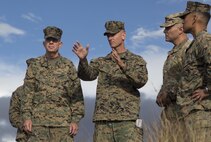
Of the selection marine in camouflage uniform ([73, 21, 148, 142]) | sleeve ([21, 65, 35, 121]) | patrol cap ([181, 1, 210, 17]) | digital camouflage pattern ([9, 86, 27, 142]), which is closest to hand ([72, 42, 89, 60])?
marine in camouflage uniform ([73, 21, 148, 142])

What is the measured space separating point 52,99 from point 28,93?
0.34 m

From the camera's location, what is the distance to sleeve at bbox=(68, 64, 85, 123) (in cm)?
700

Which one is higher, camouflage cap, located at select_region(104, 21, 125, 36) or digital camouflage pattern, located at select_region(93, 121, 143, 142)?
camouflage cap, located at select_region(104, 21, 125, 36)

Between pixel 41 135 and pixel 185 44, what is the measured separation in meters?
2.22

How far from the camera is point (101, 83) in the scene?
677 centimetres

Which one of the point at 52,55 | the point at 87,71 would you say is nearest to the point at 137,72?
the point at 87,71

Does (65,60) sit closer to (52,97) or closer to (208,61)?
(52,97)

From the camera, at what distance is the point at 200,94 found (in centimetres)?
521

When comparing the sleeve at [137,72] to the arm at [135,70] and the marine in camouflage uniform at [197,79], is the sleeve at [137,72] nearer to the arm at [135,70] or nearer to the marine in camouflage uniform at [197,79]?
the arm at [135,70]

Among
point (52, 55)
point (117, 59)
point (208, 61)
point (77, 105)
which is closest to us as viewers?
point (208, 61)

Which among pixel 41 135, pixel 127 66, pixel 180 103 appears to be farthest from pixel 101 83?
pixel 180 103

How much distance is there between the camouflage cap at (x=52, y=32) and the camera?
7141 mm

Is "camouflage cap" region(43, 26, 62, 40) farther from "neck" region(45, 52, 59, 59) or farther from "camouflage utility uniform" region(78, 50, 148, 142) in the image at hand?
"camouflage utility uniform" region(78, 50, 148, 142)

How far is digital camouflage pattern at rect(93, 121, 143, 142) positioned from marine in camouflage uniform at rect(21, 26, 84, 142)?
506 mm
